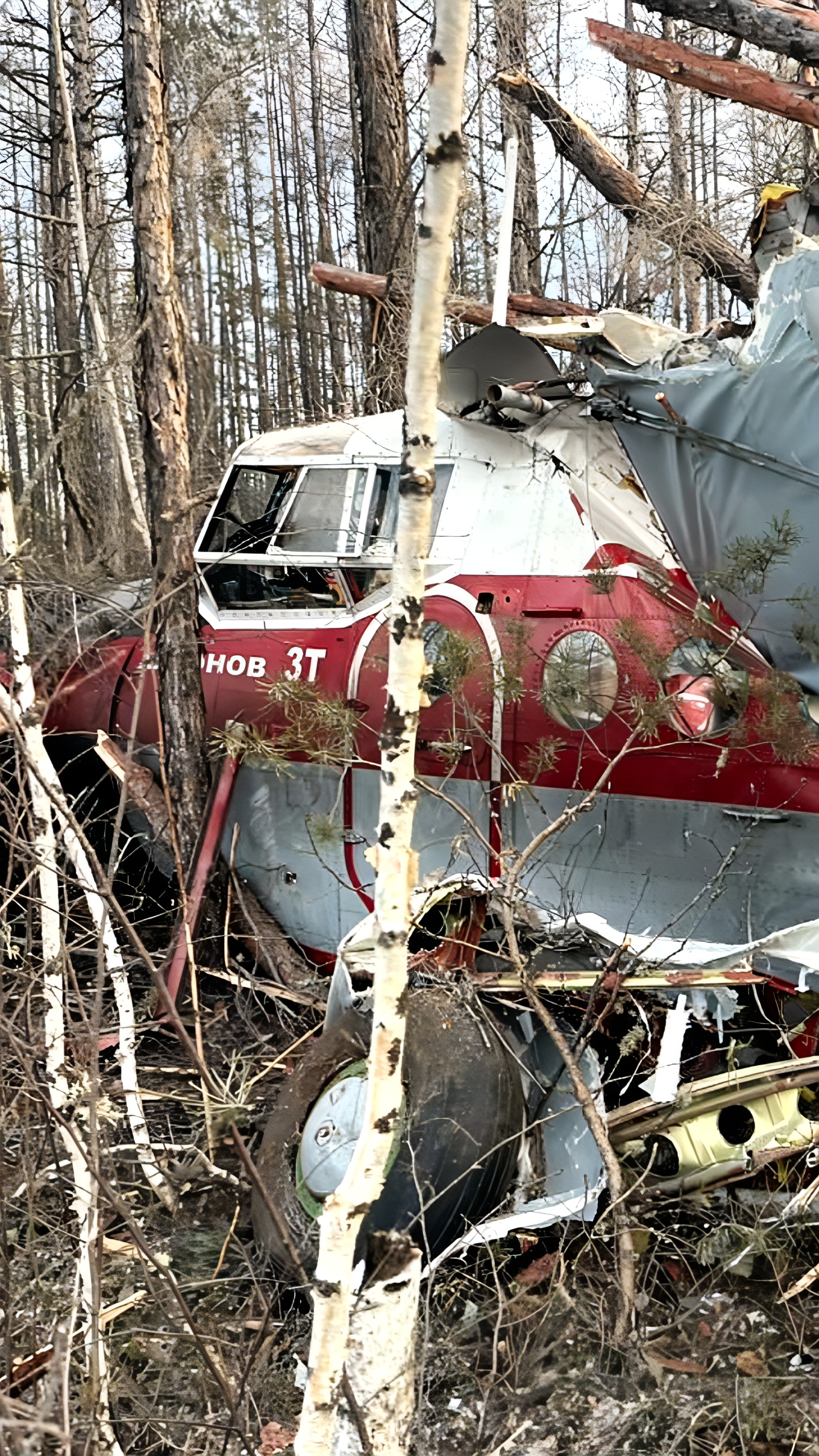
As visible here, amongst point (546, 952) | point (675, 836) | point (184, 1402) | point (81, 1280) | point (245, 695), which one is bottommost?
point (184, 1402)

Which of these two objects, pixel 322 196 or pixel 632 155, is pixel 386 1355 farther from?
pixel 322 196

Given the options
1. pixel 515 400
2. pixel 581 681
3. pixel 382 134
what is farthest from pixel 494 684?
pixel 382 134

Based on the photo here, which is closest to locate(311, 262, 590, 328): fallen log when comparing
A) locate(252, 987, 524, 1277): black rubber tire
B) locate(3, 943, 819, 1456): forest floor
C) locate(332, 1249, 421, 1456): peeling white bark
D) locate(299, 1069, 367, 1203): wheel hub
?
locate(252, 987, 524, 1277): black rubber tire

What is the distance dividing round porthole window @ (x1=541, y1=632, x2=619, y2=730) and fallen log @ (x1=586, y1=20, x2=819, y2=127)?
8.23 feet

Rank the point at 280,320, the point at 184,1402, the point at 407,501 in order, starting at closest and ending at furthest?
the point at 407,501
the point at 184,1402
the point at 280,320

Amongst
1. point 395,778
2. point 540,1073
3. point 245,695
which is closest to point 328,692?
point 245,695

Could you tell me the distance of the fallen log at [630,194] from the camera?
8.60 m

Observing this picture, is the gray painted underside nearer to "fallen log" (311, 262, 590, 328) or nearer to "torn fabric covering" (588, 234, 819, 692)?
"torn fabric covering" (588, 234, 819, 692)

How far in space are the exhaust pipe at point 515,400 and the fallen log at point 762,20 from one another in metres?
1.53

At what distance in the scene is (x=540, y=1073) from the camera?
13.4ft

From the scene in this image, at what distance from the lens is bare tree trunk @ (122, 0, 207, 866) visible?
226 inches

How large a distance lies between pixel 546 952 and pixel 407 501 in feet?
9.36

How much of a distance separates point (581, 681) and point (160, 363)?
287 centimetres

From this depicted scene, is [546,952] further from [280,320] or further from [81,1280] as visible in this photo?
[280,320]
